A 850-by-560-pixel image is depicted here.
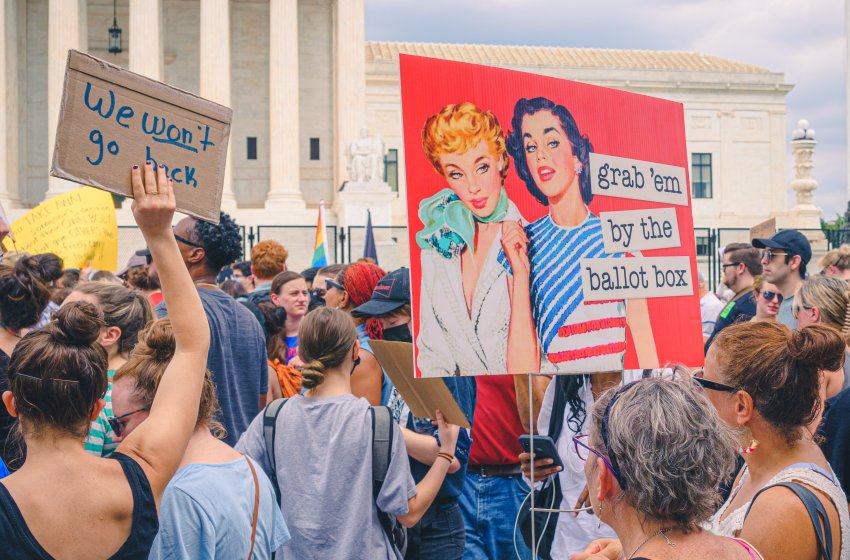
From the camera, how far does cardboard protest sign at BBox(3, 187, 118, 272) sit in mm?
9977

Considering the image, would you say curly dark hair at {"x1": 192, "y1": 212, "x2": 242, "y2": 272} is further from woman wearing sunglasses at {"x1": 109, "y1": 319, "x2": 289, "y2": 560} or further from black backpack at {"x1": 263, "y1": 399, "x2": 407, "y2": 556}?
woman wearing sunglasses at {"x1": 109, "y1": 319, "x2": 289, "y2": 560}

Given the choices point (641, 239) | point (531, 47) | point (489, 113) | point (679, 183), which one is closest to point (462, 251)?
point (489, 113)

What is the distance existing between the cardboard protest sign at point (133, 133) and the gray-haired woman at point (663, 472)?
1.49 metres

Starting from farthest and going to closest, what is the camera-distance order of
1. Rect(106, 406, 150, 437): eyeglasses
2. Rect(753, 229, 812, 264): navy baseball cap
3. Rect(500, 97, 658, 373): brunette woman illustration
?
Rect(753, 229, 812, 264): navy baseball cap
Rect(500, 97, 658, 373): brunette woman illustration
Rect(106, 406, 150, 437): eyeglasses

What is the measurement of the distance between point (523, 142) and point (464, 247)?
0.53m

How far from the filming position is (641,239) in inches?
176

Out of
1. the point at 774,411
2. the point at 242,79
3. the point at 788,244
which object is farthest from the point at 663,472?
the point at 242,79

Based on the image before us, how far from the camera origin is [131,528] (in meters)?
2.59

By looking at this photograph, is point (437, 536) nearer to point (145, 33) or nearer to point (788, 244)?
point (788, 244)

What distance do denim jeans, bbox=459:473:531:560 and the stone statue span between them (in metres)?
26.8

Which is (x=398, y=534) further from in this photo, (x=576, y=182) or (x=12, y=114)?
(x=12, y=114)

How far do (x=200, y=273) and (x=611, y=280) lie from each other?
192 centimetres

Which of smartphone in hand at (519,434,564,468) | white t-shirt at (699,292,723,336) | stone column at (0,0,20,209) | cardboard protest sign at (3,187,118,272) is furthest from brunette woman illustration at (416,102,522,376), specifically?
stone column at (0,0,20,209)

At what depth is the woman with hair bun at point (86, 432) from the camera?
2475 mm
